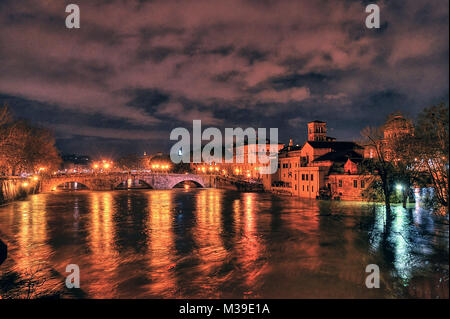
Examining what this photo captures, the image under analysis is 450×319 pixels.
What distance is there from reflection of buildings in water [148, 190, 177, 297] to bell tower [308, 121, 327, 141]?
59.3 meters

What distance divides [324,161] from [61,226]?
44.6 meters

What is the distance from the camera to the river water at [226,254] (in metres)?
15.2

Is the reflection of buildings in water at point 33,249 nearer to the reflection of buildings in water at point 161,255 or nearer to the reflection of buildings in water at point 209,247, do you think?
the reflection of buildings in water at point 161,255

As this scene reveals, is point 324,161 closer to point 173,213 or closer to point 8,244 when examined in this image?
point 173,213

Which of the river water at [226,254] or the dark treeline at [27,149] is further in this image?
the dark treeline at [27,149]

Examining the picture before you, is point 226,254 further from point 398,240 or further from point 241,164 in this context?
point 241,164

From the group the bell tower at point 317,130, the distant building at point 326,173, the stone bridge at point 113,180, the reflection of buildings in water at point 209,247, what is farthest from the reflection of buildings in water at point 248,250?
the bell tower at point 317,130

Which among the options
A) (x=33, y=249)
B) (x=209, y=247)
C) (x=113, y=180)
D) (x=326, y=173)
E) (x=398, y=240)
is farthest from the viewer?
(x=113, y=180)

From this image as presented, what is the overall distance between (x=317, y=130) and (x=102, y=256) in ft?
250

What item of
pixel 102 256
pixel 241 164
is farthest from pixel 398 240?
pixel 241 164

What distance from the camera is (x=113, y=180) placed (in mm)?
76312

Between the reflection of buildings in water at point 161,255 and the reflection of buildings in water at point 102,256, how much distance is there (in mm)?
2227
